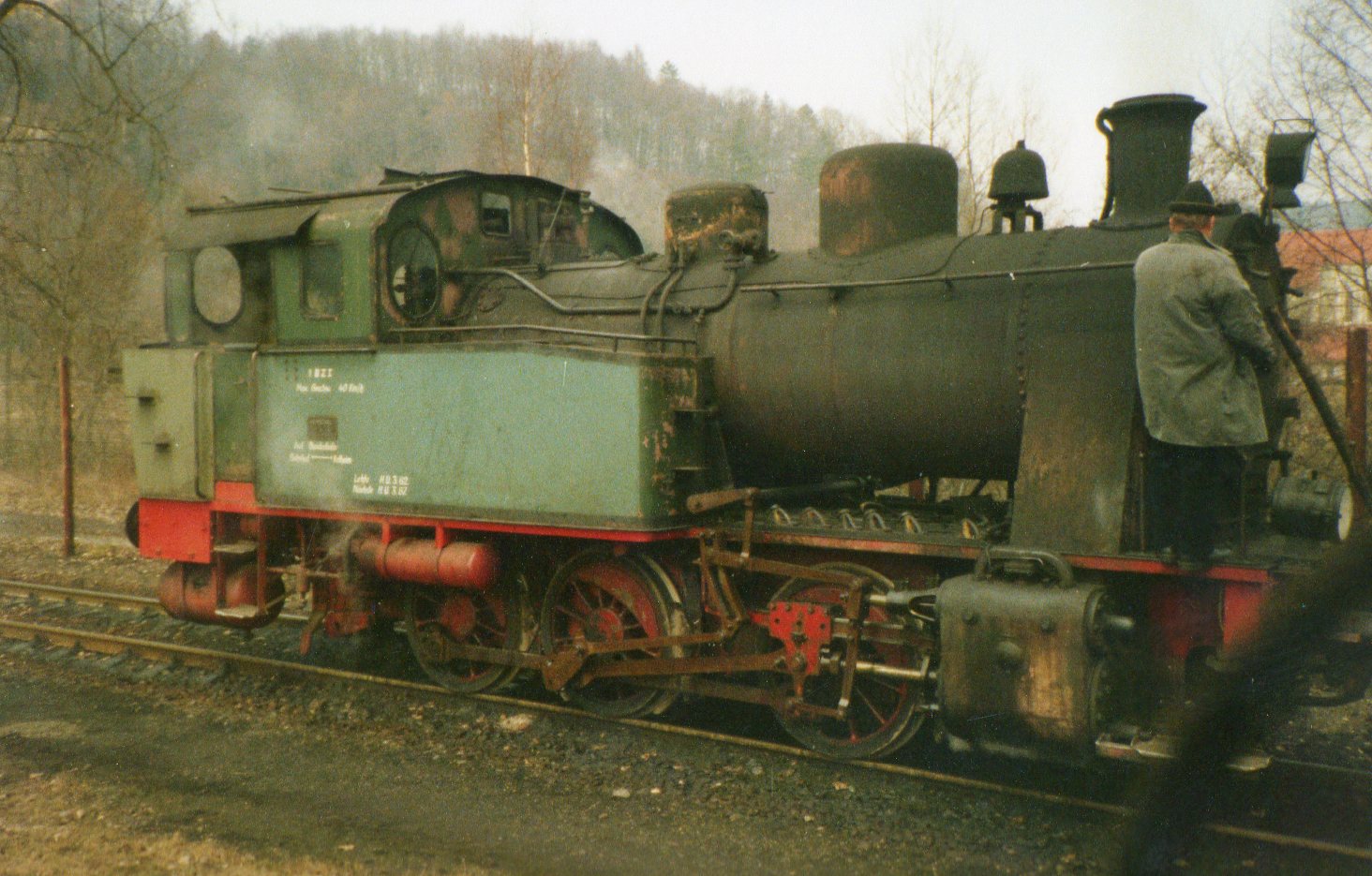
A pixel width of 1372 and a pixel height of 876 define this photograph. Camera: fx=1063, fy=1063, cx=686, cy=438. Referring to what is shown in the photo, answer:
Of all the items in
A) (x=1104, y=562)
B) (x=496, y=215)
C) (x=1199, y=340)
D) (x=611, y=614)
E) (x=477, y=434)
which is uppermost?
(x=496, y=215)

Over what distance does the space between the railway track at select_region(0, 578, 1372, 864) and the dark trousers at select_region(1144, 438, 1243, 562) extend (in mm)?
1094

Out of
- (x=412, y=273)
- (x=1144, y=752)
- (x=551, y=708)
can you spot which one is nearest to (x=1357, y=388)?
(x=1144, y=752)

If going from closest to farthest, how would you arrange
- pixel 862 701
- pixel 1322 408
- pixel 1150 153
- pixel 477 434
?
1. pixel 1322 408
2. pixel 1150 153
3. pixel 862 701
4. pixel 477 434

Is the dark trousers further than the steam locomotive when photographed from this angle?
No

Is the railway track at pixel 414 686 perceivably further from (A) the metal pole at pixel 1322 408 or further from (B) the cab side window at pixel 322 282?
(B) the cab side window at pixel 322 282

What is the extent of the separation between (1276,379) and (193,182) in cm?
2667

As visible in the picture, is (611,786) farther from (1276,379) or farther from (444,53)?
(444,53)

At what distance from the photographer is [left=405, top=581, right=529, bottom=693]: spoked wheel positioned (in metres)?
6.23

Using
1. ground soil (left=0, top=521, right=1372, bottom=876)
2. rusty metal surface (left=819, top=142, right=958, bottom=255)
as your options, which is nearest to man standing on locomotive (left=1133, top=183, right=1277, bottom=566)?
ground soil (left=0, top=521, right=1372, bottom=876)

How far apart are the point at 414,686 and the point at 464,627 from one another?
0.51 m

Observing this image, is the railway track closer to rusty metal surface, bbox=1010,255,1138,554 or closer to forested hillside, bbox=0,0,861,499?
rusty metal surface, bbox=1010,255,1138,554

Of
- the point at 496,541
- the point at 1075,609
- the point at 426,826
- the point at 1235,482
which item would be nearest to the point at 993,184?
the point at 1235,482

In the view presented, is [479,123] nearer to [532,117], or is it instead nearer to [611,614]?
[532,117]

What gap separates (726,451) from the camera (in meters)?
5.82
